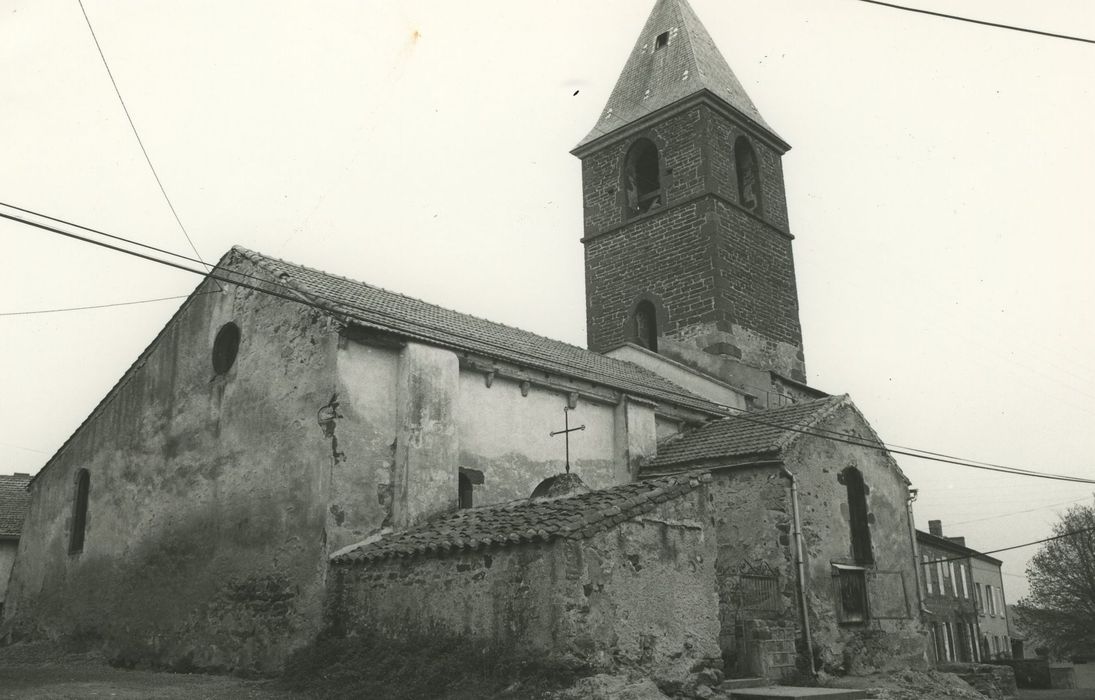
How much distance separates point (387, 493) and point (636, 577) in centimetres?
462

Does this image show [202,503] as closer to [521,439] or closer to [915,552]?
[521,439]

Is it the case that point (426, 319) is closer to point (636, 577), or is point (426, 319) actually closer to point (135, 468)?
point (135, 468)

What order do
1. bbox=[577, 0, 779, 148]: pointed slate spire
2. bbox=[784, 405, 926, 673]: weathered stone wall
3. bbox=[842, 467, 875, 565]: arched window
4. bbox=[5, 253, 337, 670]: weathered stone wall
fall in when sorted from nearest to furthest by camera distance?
1. bbox=[5, 253, 337, 670]: weathered stone wall
2. bbox=[784, 405, 926, 673]: weathered stone wall
3. bbox=[842, 467, 875, 565]: arched window
4. bbox=[577, 0, 779, 148]: pointed slate spire

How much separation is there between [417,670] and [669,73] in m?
21.6

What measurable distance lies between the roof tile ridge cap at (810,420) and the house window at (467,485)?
5.32 m

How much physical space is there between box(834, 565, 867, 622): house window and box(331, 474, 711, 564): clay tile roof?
5284 mm

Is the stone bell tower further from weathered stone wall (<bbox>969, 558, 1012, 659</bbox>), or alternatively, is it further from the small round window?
weathered stone wall (<bbox>969, 558, 1012, 659</bbox>)

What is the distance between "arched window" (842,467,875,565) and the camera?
17641 millimetres

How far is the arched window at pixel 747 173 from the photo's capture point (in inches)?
1094

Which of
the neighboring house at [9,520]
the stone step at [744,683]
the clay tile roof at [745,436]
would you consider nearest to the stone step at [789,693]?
the stone step at [744,683]

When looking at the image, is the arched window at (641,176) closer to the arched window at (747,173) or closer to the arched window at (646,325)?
the arched window at (747,173)

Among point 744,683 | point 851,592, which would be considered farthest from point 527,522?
point 851,592

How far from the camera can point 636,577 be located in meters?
11.7

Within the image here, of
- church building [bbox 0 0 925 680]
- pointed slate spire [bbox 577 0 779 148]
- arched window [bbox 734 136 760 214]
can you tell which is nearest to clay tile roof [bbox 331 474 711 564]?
church building [bbox 0 0 925 680]
